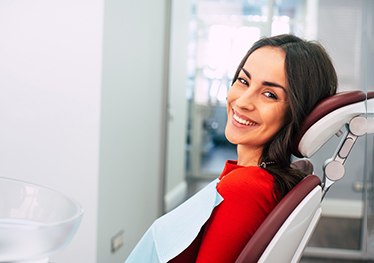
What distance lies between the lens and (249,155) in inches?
49.4

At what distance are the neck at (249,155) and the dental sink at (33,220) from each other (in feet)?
1.58

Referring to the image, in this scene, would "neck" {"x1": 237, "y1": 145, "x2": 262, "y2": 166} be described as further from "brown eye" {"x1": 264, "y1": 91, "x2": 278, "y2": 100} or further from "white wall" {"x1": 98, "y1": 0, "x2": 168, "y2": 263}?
"white wall" {"x1": 98, "y1": 0, "x2": 168, "y2": 263}

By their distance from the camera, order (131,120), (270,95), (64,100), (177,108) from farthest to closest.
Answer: (177,108)
(131,120)
(64,100)
(270,95)

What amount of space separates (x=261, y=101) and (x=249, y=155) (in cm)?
14

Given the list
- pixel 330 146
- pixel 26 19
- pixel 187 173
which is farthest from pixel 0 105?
pixel 187 173

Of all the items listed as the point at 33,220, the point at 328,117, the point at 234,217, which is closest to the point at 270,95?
the point at 328,117

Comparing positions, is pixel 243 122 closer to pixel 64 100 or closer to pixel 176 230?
pixel 176 230

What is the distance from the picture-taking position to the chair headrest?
111 cm

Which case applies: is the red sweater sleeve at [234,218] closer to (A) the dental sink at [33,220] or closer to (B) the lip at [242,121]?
(B) the lip at [242,121]

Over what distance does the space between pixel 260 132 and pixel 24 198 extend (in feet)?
1.82

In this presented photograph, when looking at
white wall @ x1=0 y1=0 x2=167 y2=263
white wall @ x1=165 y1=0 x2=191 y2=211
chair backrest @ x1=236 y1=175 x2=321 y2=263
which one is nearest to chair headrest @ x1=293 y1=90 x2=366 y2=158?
chair backrest @ x1=236 y1=175 x2=321 y2=263

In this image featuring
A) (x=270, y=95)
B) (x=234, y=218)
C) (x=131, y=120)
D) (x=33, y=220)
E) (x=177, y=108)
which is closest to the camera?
(x=33, y=220)

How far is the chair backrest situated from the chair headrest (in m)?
0.11

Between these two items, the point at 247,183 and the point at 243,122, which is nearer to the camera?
the point at 247,183
